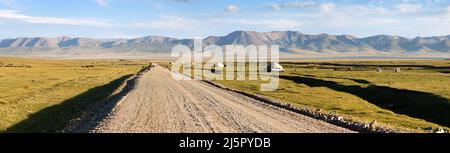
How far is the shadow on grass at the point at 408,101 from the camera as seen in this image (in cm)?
4469

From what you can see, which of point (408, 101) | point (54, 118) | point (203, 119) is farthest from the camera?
point (408, 101)

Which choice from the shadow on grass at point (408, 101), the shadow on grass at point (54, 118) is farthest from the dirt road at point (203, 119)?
the shadow on grass at point (408, 101)

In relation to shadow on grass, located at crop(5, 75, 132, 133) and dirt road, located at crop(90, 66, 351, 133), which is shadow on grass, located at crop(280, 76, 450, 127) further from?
shadow on grass, located at crop(5, 75, 132, 133)

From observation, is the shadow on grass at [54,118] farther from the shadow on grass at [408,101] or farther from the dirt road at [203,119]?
the shadow on grass at [408,101]

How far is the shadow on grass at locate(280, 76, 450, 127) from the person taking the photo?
44688mm

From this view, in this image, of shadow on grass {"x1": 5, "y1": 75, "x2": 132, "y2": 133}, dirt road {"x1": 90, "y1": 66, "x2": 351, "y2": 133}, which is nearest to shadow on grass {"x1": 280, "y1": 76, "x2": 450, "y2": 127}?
dirt road {"x1": 90, "y1": 66, "x2": 351, "y2": 133}

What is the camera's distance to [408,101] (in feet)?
174

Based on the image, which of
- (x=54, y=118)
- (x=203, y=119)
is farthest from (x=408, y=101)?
(x=54, y=118)

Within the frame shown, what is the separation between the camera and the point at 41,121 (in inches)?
1431

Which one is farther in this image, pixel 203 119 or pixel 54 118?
pixel 54 118

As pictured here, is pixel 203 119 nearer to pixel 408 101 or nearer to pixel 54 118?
pixel 54 118

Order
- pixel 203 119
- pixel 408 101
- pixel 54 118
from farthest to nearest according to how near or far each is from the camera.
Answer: pixel 408 101 → pixel 54 118 → pixel 203 119
